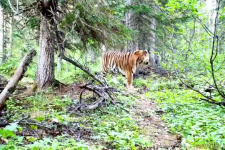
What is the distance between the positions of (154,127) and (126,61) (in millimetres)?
5172

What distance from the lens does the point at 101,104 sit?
19.0ft

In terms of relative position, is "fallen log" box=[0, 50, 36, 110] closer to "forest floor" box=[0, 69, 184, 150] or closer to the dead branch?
"forest floor" box=[0, 69, 184, 150]

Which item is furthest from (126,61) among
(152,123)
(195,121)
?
(195,121)

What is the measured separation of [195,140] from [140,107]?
2726mm

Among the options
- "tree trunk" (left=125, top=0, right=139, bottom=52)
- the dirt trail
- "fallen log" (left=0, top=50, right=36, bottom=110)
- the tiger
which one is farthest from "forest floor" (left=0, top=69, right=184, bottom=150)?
"tree trunk" (left=125, top=0, right=139, bottom=52)

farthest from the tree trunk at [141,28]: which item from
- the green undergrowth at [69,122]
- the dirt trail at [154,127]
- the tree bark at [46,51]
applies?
the dirt trail at [154,127]

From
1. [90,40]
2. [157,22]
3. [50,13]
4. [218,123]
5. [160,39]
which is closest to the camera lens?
[218,123]

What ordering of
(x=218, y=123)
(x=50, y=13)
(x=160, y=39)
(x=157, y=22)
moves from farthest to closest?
1. (x=160, y=39)
2. (x=157, y=22)
3. (x=50, y=13)
4. (x=218, y=123)

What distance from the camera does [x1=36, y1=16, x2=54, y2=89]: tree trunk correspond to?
7004 millimetres

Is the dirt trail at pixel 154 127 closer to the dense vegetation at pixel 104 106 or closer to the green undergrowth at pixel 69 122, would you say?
the dense vegetation at pixel 104 106

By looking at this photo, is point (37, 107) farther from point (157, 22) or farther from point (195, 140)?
point (157, 22)

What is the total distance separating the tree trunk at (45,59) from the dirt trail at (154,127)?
9.40 feet

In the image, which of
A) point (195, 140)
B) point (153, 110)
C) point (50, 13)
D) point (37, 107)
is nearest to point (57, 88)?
point (37, 107)

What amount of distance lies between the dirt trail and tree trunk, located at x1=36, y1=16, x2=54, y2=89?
2.86 m
